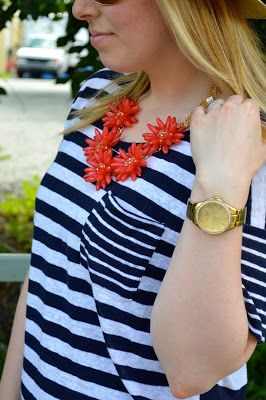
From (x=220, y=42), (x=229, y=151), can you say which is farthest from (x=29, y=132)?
(x=229, y=151)

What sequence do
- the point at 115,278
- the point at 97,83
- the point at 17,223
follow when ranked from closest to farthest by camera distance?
the point at 115,278
the point at 97,83
the point at 17,223

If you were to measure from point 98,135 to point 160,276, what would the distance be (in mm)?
395

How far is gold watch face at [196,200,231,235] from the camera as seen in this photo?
3.57 ft

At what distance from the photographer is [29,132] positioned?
9867 mm

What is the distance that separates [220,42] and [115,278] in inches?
21.6

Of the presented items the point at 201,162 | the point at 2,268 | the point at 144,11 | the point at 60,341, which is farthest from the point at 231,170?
the point at 2,268

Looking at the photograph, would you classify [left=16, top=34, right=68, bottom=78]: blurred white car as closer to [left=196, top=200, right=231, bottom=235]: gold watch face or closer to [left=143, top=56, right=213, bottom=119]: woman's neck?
[left=143, top=56, right=213, bottom=119]: woman's neck

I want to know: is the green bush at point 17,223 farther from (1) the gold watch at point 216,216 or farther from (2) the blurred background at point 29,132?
(1) the gold watch at point 216,216

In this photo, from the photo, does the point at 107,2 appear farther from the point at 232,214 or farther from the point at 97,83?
the point at 232,214

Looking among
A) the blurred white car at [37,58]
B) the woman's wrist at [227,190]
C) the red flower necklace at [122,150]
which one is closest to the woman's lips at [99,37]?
the red flower necklace at [122,150]

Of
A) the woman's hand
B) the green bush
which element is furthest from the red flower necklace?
the green bush

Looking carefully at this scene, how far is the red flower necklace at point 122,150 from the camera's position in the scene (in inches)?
52.2

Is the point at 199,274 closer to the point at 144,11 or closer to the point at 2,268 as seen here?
the point at 144,11

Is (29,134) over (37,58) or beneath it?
over
